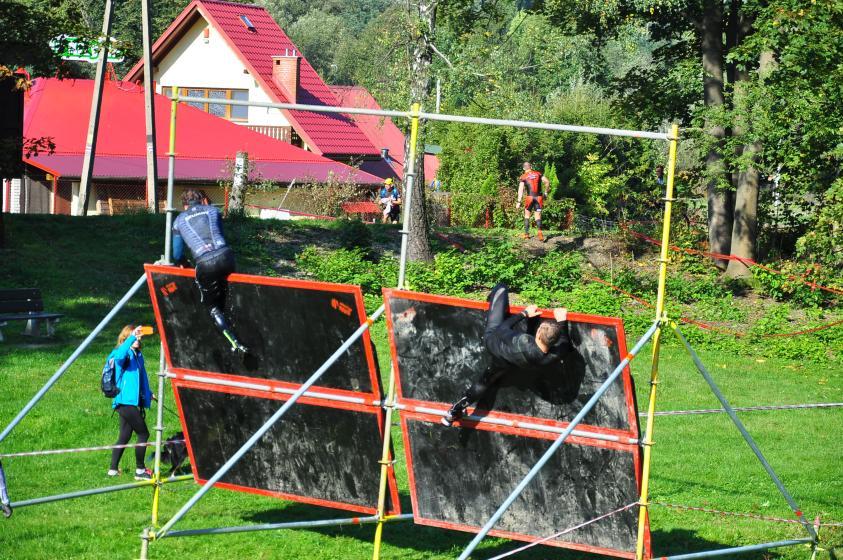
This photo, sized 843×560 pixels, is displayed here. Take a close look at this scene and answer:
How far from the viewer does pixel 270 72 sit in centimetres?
5497

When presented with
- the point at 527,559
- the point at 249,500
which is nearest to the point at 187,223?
the point at 249,500

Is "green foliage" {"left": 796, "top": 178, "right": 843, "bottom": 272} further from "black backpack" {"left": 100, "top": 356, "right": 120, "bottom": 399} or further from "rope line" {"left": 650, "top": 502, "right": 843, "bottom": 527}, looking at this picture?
"black backpack" {"left": 100, "top": 356, "right": 120, "bottom": 399}

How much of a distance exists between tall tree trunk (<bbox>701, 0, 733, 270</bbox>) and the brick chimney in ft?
86.3

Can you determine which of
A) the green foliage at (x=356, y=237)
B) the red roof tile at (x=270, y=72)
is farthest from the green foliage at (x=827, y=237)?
the red roof tile at (x=270, y=72)

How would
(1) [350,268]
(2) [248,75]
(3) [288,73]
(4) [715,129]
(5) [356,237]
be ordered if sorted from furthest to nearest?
(2) [248,75] → (3) [288,73] → (4) [715,129] → (5) [356,237] → (1) [350,268]

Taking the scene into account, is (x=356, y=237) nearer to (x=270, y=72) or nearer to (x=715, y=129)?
(x=715, y=129)

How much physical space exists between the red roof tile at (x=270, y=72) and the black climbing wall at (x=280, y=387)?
41.2m

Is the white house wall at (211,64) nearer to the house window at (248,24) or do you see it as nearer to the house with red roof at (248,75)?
the house with red roof at (248,75)

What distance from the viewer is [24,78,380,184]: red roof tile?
138ft

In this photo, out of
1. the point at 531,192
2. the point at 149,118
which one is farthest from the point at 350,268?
the point at 149,118

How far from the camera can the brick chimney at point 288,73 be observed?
53.6 m

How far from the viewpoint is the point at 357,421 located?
408 inches

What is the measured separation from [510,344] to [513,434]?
92cm

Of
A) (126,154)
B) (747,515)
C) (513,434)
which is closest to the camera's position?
(513,434)
